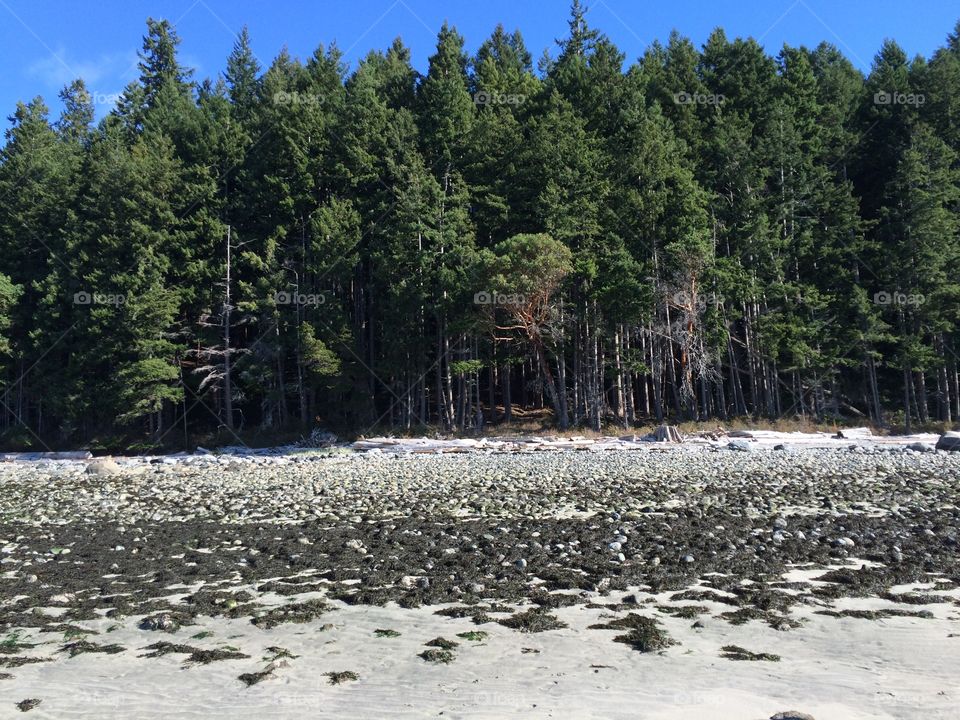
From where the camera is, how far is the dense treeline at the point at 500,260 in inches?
1230

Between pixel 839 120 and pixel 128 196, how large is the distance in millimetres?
39325

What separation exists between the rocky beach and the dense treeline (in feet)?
61.7

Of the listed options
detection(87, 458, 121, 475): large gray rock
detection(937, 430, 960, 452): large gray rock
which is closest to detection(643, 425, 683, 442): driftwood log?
detection(937, 430, 960, 452): large gray rock

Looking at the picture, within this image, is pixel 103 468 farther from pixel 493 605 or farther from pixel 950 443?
pixel 950 443

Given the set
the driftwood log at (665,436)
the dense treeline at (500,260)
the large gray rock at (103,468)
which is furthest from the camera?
the dense treeline at (500,260)

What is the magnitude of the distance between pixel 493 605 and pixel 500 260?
2257 cm

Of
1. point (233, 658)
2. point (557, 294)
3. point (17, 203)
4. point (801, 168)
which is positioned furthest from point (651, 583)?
point (17, 203)

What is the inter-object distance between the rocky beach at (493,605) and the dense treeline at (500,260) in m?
18.8

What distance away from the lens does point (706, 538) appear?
8188 millimetres

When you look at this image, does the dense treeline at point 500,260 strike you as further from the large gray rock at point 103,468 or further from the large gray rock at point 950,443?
the large gray rock at point 103,468

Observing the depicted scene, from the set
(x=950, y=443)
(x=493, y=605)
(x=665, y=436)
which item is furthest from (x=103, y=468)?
(x=950, y=443)

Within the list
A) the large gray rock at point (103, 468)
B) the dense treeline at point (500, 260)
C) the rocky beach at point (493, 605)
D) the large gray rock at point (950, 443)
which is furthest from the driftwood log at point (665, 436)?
the large gray rock at point (103, 468)

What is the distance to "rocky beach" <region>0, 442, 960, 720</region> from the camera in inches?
162

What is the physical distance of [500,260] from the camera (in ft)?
90.4
